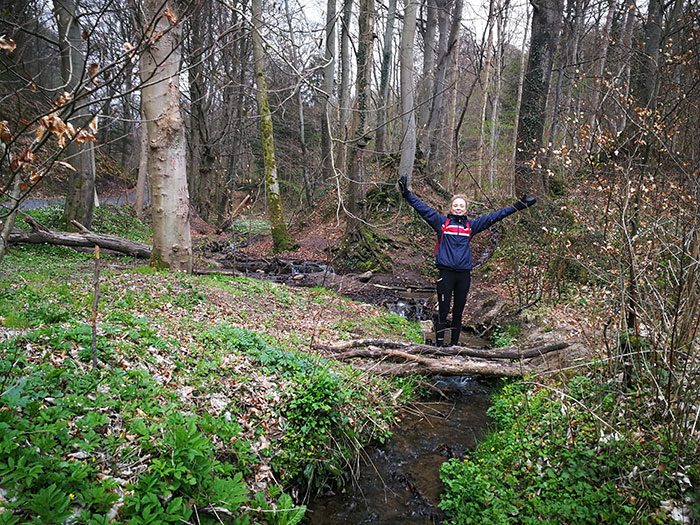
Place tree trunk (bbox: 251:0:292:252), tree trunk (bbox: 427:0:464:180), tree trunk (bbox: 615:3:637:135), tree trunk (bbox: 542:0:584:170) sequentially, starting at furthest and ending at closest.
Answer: tree trunk (bbox: 427:0:464:180) < tree trunk (bbox: 251:0:292:252) < tree trunk (bbox: 542:0:584:170) < tree trunk (bbox: 615:3:637:135)

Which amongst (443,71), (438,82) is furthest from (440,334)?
(443,71)

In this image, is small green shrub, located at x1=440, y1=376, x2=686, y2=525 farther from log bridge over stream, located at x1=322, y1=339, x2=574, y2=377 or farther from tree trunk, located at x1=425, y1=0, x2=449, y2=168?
tree trunk, located at x1=425, y1=0, x2=449, y2=168

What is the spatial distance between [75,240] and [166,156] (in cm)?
456

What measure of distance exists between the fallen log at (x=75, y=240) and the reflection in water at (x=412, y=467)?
8.06 m

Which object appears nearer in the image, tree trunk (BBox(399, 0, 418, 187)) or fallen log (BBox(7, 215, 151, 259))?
fallen log (BBox(7, 215, 151, 259))

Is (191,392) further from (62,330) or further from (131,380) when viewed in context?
(62,330)

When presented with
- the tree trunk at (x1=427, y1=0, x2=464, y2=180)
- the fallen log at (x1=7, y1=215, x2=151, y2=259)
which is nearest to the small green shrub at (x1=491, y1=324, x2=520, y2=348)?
the fallen log at (x1=7, y1=215, x2=151, y2=259)

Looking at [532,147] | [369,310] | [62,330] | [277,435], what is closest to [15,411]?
[62,330]

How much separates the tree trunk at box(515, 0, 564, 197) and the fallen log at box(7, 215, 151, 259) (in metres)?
9.66

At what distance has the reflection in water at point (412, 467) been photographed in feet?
11.8

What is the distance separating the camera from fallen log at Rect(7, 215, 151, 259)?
9500 millimetres

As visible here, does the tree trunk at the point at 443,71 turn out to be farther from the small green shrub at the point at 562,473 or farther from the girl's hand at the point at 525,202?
the small green shrub at the point at 562,473

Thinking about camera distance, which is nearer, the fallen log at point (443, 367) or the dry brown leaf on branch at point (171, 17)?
the dry brown leaf on branch at point (171, 17)

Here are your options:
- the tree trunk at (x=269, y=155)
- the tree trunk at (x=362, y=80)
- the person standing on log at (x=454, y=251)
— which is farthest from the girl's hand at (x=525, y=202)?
the tree trunk at (x=269, y=155)
